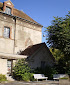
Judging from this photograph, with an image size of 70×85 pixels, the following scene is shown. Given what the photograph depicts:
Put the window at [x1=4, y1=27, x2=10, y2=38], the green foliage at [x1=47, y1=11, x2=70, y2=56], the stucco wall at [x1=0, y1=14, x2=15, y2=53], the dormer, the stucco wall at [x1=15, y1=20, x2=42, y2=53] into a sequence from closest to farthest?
the green foliage at [x1=47, y1=11, x2=70, y2=56], the stucco wall at [x1=0, y1=14, x2=15, y2=53], the window at [x1=4, y1=27, x2=10, y2=38], the dormer, the stucco wall at [x1=15, y1=20, x2=42, y2=53]

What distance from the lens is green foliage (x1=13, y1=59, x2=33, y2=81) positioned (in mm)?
15148

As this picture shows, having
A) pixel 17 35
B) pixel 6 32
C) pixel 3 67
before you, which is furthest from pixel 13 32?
pixel 3 67

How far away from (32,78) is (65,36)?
6.19 metres

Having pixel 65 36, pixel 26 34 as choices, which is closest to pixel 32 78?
pixel 65 36

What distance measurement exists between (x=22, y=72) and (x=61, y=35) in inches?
242

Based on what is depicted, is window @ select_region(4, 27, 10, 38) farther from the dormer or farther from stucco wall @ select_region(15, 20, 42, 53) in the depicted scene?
the dormer

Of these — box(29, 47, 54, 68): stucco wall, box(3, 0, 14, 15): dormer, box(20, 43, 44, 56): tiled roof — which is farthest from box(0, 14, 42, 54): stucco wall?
box(29, 47, 54, 68): stucco wall

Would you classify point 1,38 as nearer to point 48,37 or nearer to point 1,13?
point 1,13

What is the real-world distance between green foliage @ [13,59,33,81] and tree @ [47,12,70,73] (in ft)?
14.5

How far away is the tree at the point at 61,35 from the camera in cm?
1477

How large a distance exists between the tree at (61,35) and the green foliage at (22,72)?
441 centimetres

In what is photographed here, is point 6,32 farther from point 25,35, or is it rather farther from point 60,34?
point 60,34

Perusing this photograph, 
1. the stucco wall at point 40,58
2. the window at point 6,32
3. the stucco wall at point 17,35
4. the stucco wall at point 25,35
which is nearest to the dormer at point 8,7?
the stucco wall at point 17,35

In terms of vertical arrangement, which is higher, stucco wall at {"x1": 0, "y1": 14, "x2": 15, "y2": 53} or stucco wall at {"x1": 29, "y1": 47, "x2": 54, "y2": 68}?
stucco wall at {"x1": 0, "y1": 14, "x2": 15, "y2": 53}
